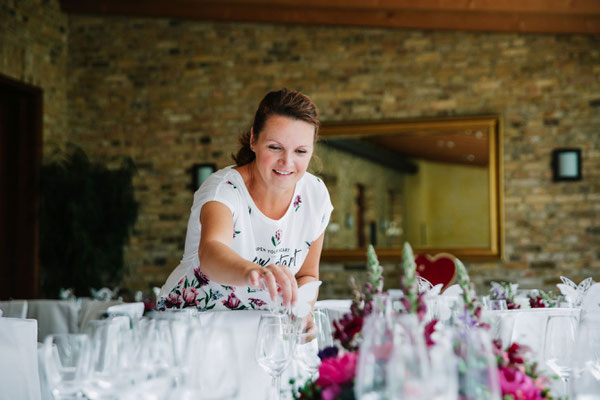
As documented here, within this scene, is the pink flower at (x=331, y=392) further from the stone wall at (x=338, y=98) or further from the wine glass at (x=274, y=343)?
the stone wall at (x=338, y=98)

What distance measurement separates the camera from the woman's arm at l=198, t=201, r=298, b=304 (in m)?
1.43

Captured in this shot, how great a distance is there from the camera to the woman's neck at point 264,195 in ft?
7.24

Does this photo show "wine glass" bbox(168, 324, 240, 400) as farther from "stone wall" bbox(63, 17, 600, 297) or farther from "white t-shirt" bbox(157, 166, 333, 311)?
"stone wall" bbox(63, 17, 600, 297)

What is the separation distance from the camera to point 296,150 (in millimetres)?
2080

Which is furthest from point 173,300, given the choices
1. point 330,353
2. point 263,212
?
point 330,353

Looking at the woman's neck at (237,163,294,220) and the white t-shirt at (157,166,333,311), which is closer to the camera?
the white t-shirt at (157,166,333,311)

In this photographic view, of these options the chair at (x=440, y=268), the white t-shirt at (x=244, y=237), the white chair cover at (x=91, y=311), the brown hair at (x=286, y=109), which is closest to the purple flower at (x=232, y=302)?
the white t-shirt at (x=244, y=237)

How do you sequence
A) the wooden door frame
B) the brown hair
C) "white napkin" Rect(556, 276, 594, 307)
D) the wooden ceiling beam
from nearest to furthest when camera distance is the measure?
the brown hair < "white napkin" Rect(556, 276, 594, 307) < the wooden ceiling beam < the wooden door frame

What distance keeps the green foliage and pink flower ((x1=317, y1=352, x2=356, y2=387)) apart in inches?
216

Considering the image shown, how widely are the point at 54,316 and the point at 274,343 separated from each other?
317 centimetres

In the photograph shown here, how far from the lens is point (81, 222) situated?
6.23 metres

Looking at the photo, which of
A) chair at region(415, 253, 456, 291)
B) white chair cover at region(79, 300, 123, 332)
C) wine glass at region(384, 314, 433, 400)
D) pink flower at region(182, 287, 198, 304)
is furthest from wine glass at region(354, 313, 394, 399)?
chair at region(415, 253, 456, 291)

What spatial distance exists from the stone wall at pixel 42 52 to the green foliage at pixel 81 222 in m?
0.60

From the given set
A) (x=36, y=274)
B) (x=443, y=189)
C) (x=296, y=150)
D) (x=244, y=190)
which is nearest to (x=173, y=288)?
(x=244, y=190)
